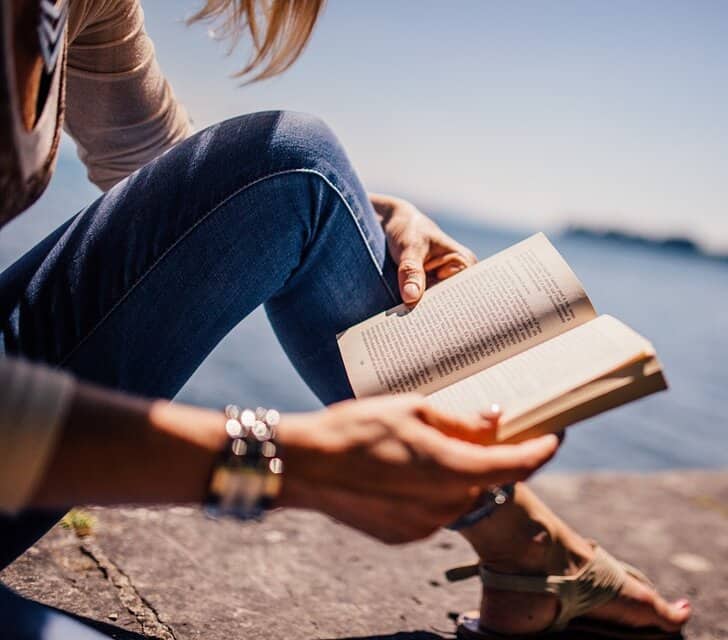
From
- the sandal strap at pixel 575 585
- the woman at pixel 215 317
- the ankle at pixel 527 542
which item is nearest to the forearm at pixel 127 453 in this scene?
the woman at pixel 215 317

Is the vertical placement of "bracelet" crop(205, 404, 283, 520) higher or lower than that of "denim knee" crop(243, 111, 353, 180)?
lower

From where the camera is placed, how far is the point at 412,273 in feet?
3.64

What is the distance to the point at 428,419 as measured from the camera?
2.23 feet

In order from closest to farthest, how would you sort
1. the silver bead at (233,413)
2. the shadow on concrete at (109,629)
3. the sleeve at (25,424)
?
1. the sleeve at (25,424)
2. the silver bead at (233,413)
3. the shadow on concrete at (109,629)

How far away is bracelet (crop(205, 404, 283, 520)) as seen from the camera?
24.3 inches

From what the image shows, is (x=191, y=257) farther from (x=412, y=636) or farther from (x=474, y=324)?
(x=412, y=636)

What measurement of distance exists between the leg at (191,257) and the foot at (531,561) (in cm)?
40

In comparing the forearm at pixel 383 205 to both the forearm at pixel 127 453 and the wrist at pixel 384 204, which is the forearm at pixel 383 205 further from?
the forearm at pixel 127 453

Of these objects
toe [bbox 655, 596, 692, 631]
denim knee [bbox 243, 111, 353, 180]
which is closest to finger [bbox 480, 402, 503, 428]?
denim knee [bbox 243, 111, 353, 180]

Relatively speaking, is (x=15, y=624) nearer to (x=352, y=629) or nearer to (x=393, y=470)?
(x=393, y=470)

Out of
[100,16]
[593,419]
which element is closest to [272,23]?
[100,16]

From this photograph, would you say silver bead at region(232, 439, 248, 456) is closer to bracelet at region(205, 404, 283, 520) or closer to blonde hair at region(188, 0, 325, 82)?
bracelet at region(205, 404, 283, 520)

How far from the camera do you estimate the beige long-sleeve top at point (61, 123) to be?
0.55 m

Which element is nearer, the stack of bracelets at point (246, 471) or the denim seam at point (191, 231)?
the stack of bracelets at point (246, 471)
